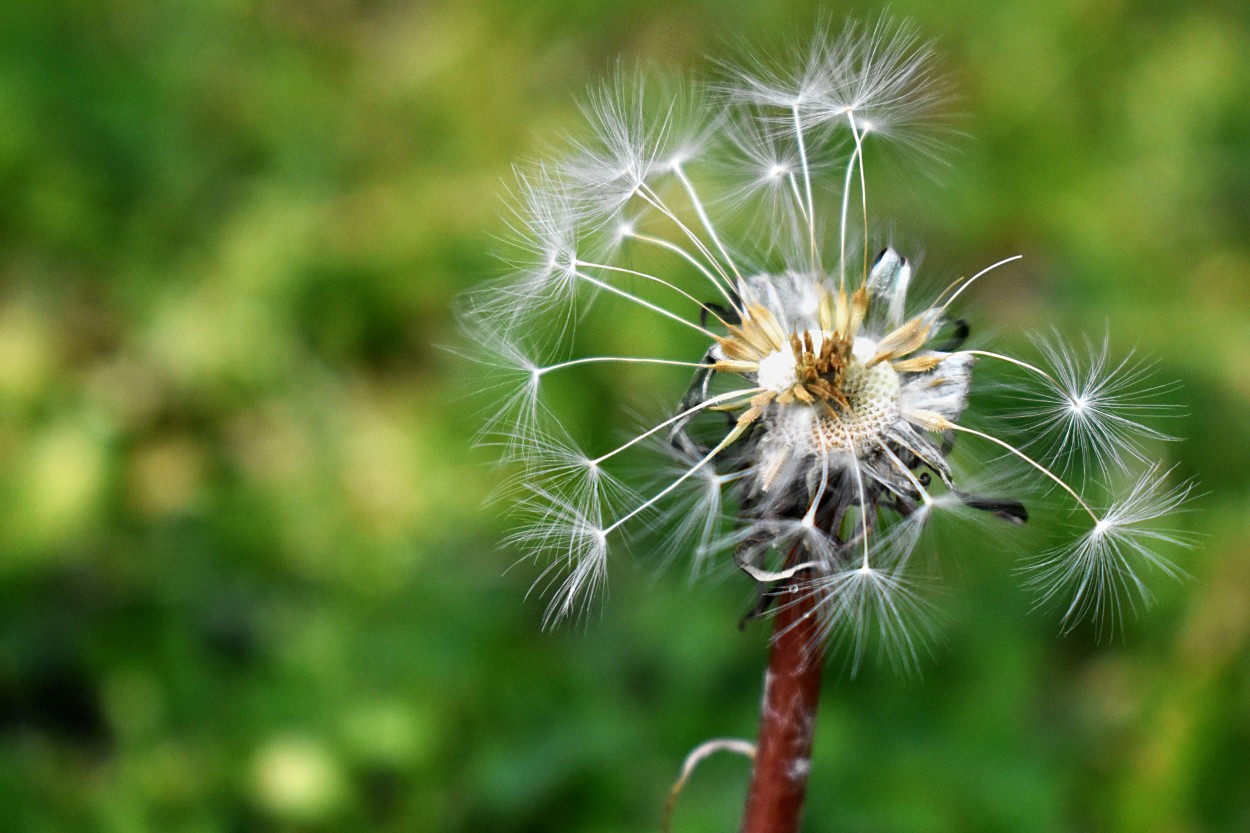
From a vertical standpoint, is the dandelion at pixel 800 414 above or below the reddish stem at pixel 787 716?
above

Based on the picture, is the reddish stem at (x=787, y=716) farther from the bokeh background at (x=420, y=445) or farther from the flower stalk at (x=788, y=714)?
the bokeh background at (x=420, y=445)

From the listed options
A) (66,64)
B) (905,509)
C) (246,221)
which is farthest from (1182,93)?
(66,64)

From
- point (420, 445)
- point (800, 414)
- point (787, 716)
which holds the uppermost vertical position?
point (420, 445)

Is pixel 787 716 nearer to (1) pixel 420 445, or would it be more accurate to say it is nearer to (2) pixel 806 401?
(2) pixel 806 401

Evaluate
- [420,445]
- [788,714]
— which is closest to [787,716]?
[788,714]

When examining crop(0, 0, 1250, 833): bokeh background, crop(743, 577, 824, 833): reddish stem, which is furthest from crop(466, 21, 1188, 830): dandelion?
crop(0, 0, 1250, 833): bokeh background

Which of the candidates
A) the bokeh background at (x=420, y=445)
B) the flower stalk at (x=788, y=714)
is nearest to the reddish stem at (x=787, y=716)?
the flower stalk at (x=788, y=714)
